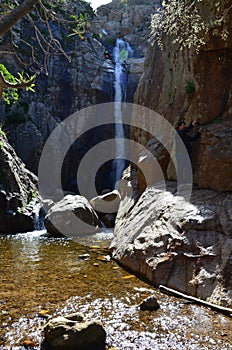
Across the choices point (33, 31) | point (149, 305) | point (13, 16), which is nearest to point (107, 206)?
point (149, 305)

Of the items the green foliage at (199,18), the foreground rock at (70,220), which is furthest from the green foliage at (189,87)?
the foreground rock at (70,220)

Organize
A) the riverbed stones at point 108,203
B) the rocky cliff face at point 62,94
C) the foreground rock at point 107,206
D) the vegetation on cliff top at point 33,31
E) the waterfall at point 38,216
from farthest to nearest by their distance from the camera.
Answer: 1. the rocky cliff face at point 62,94
2. the riverbed stones at point 108,203
3. the foreground rock at point 107,206
4. the waterfall at point 38,216
5. the vegetation on cliff top at point 33,31

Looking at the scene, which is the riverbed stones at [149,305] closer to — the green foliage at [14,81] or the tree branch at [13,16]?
the green foliage at [14,81]

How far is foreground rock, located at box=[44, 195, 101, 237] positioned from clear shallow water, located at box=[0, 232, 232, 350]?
3.24 metres

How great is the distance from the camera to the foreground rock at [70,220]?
9443mm

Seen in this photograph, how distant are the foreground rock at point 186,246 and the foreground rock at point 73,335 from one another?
1665 mm

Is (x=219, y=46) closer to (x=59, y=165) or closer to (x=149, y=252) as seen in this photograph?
(x=149, y=252)

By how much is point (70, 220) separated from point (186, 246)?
5629 millimetres

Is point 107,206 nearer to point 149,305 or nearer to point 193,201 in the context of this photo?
point 193,201

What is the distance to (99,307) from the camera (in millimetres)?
3717

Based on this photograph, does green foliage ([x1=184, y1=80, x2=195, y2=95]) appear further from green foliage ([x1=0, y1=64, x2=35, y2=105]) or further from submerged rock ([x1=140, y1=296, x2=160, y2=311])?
submerged rock ([x1=140, y1=296, x2=160, y2=311])

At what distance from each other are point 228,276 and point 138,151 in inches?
263

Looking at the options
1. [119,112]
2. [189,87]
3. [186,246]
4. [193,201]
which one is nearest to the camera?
[186,246]

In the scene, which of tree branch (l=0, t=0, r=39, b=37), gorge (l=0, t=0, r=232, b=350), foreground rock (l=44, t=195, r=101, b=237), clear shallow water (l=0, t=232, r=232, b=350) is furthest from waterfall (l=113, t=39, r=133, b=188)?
tree branch (l=0, t=0, r=39, b=37)
